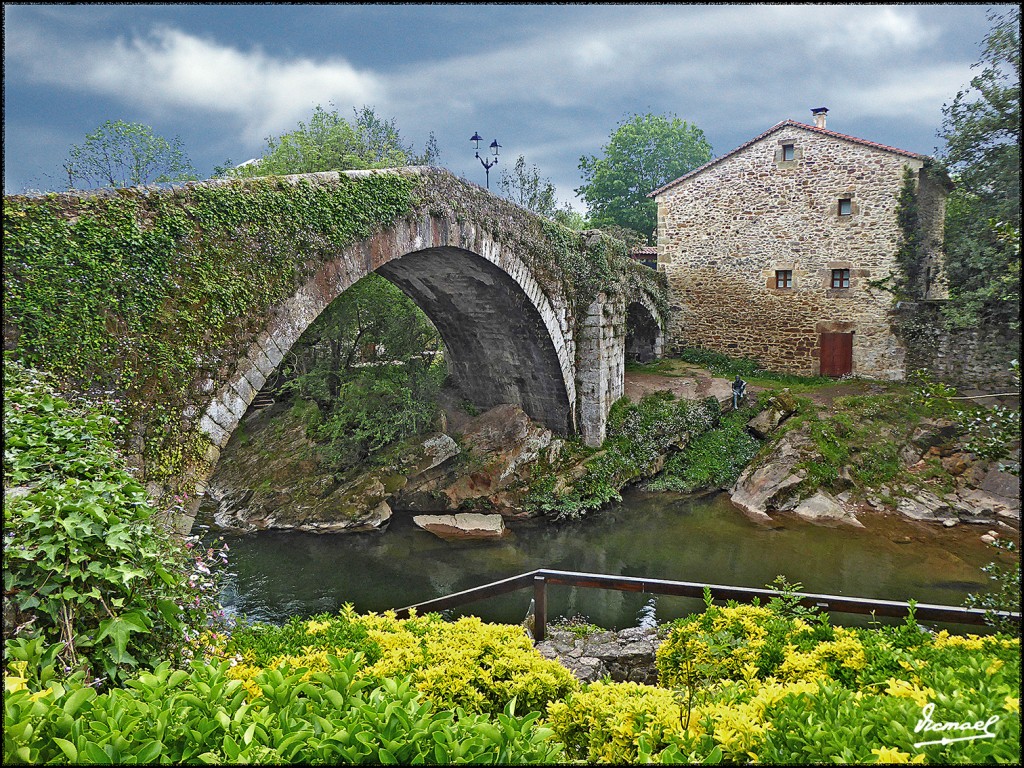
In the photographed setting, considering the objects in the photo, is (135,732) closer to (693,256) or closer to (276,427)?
(276,427)

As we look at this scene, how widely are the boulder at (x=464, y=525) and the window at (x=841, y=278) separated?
36.2 feet

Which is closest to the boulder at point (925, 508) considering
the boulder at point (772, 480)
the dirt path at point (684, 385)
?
the boulder at point (772, 480)

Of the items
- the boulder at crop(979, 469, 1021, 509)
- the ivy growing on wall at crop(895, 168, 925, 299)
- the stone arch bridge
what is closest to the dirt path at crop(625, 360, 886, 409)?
the stone arch bridge

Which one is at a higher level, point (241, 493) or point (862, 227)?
point (862, 227)

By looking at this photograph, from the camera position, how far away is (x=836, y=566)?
8922mm

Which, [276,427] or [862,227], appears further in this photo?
[862,227]

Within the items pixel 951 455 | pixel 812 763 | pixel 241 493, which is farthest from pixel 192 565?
pixel 951 455

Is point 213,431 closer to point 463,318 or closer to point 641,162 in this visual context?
point 463,318

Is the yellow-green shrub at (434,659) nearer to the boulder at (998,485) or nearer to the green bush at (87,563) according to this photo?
the green bush at (87,563)


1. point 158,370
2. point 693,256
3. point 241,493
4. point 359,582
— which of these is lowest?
point 359,582

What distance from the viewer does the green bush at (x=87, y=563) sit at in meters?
2.64

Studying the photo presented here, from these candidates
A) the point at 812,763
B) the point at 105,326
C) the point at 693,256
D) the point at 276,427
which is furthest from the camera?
the point at 693,256

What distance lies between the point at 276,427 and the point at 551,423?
19.0 ft

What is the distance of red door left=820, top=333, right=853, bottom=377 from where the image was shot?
15.6 meters
